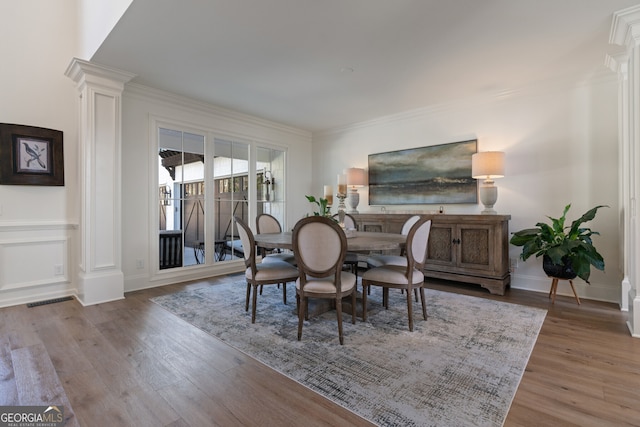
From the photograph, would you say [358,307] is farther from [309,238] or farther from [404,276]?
[309,238]

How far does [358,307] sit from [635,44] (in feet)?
10.4

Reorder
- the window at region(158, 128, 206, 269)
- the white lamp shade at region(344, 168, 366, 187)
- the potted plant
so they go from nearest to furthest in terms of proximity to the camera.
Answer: the potted plant < the window at region(158, 128, 206, 269) < the white lamp shade at region(344, 168, 366, 187)

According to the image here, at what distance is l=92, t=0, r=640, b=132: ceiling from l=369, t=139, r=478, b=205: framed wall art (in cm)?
79

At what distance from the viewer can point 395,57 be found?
9.49 feet

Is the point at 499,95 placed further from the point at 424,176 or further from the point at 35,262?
the point at 35,262

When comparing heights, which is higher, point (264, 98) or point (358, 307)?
point (264, 98)

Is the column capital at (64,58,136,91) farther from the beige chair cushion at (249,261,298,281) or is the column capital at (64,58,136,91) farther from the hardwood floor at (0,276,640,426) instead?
the beige chair cushion at (249,261,298,281)

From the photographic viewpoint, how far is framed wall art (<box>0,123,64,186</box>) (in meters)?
2.97

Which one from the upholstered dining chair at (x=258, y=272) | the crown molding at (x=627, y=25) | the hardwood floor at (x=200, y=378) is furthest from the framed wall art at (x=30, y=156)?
the crown molding at (x=627, y=25)

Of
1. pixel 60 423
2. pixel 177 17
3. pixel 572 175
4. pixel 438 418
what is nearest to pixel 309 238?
pixel 438 418

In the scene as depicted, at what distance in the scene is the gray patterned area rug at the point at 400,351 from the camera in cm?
150

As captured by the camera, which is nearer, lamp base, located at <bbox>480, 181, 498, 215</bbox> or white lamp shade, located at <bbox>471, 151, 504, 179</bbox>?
white lamp shade, located at <bbox>471, 151, 504, 179</bbox>
